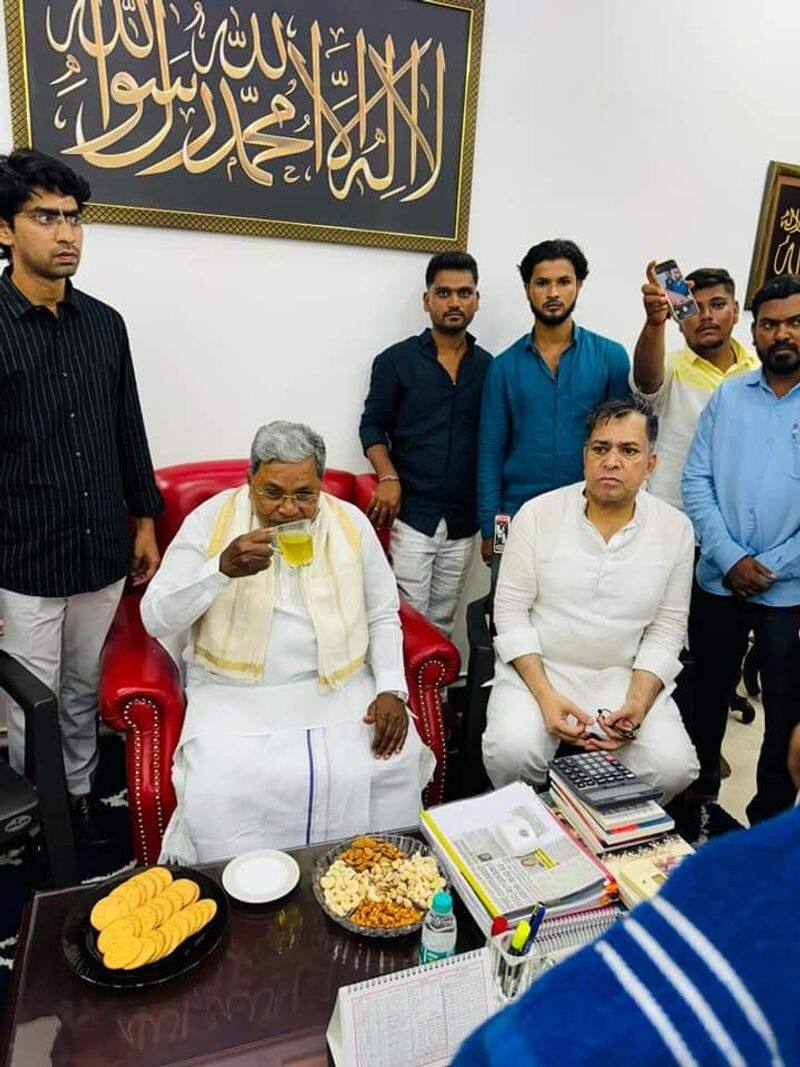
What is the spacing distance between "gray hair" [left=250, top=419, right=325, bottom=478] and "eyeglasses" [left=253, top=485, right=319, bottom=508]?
0.06m

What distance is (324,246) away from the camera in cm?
267

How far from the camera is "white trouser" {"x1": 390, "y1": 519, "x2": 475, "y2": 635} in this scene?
9.05ft

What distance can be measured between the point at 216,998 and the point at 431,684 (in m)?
1.07

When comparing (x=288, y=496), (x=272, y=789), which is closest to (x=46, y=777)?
(x=272, y=789)

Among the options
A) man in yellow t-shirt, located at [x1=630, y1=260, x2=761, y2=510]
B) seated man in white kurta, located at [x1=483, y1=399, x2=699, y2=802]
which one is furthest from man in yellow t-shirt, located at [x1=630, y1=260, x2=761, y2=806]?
seated man in white kurta, located at [x1=483, y1=399, x2=699, y2=802]

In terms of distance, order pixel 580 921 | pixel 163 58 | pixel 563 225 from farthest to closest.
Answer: pixel 563 225 < pixel 163 58 < pixel 580 921

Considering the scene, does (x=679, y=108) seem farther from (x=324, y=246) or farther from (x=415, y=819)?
(x=415, y=819)

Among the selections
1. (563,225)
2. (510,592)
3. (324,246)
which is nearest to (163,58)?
(324,246)

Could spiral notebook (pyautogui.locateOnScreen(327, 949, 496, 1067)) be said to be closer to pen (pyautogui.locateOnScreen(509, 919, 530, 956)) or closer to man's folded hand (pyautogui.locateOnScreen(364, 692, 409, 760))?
pen (pyautogui.locateOnScreen(509, 919, 530, 956))

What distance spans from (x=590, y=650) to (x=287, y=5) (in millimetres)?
2227

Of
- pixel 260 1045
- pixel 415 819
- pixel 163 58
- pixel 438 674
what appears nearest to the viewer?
pixel 260 1045

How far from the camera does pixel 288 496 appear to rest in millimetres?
1910

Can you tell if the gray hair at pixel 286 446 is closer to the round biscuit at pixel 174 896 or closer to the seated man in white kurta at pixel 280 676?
the seated man in white kurta at pixel 280 676

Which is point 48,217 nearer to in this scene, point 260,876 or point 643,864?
point 260,876
